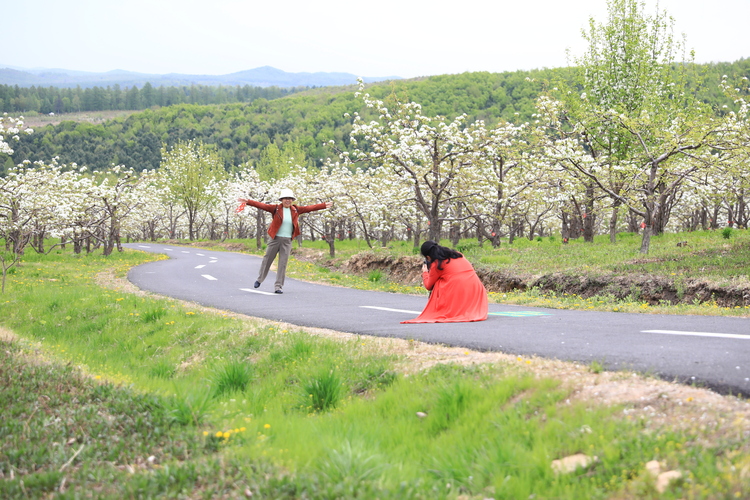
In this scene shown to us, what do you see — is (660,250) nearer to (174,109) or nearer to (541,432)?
(541,432)

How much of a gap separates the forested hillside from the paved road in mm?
68683

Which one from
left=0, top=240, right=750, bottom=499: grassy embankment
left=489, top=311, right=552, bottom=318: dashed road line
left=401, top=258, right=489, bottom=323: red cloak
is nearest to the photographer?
left=0, top=240, right=750, bottom=499: grassy embankment

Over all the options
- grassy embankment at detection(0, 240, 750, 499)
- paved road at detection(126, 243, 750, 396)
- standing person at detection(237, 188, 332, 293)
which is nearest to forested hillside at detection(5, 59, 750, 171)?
standing person at detection(237, 188, 332, 293)

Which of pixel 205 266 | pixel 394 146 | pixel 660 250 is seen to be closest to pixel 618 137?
pixel 660 250

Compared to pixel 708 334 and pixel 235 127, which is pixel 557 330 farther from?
pixel 235 127

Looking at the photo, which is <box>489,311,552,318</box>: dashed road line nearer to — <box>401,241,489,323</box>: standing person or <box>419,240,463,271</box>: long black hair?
<box>401,241,489,323</box>: standing person

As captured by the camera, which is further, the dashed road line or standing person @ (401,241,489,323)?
the dashed road line

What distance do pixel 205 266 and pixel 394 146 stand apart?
10.3 meters

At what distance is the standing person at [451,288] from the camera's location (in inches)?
344

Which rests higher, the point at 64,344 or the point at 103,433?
the point at 103,433

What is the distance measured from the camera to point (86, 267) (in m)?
23.9

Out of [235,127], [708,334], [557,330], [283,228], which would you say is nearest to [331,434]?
[557,330]

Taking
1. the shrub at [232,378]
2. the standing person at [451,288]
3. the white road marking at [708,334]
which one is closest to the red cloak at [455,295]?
the standing person at [451,288]

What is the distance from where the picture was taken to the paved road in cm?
495
